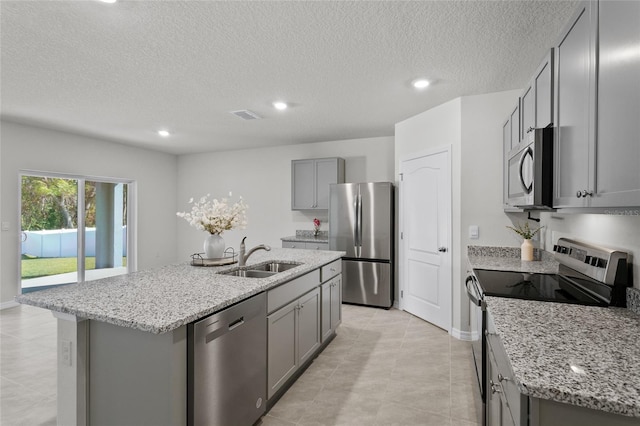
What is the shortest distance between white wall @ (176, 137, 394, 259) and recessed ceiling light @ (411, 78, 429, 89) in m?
2.13

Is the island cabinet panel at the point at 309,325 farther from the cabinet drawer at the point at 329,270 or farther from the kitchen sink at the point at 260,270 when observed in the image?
the kitchen sink at the point at 260,270

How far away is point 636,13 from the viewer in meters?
0.99

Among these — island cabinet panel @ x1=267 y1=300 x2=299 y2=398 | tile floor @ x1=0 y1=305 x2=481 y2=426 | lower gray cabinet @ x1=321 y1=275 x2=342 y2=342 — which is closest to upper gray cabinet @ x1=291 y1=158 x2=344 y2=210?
lower gray cabinet @ x1=321 y1=275 x2=342 y2=342

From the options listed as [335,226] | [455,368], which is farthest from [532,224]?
[335,226]

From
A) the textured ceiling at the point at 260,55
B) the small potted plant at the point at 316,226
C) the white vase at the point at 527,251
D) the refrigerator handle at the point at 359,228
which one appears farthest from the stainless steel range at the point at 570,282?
the small potted plant at the point at 316,226

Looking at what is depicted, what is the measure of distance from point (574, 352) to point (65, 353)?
2232 mm

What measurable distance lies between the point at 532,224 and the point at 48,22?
4224mm

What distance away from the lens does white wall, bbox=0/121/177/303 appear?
4.52m

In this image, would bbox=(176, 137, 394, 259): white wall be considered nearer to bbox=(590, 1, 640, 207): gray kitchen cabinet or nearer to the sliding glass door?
the sliding glass door

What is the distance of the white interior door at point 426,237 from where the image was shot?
3699mm

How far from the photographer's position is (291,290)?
248cm

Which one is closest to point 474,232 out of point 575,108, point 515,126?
point 515,126

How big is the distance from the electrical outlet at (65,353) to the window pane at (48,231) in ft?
14.1

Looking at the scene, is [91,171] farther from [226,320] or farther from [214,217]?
[226,320]
